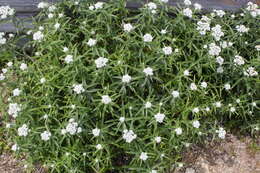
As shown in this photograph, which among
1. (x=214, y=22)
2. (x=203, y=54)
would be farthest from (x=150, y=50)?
(x=214, y=22)

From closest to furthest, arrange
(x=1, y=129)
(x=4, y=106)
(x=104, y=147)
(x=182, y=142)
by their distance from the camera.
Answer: (x=104, y=147) → (x=182, y=142) → (x=4, y=106) → (x=1, y=129)

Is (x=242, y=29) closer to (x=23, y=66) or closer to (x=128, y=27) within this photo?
(x=128, y=27)

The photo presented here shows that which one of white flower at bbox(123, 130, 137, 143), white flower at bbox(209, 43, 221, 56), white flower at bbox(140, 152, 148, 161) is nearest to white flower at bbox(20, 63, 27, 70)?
white flower at bbox(123, 130, 137, 143)

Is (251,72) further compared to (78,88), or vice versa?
(251,72)

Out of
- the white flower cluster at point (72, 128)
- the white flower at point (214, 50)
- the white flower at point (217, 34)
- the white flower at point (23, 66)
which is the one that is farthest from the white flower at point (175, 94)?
the white flower at point (23, 66)

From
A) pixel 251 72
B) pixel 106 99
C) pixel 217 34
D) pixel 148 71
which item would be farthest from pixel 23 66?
pixel 251 72

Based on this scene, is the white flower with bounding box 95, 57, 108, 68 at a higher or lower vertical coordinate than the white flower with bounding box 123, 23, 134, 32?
lower

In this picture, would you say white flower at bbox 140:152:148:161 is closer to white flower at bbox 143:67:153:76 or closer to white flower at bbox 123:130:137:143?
white flower at bbox 123:130:137:143

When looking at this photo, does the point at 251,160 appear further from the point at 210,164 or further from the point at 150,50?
the point at 150,50
